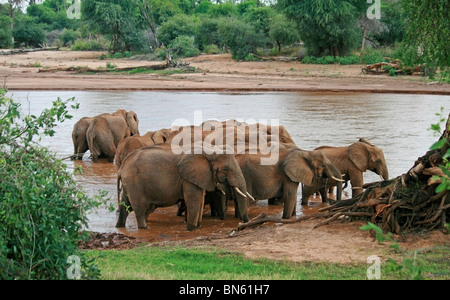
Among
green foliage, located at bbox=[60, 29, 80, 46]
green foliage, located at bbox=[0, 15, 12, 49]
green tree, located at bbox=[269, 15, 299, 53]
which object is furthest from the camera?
green foliage, located at bbox=[60, 29, 80, 46]

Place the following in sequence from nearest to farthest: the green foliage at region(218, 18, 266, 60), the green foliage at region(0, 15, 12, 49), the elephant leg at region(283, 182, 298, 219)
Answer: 1. the elephant leg at region(283, 182, 298, 219)
2. the green foliage at region(218, 18, 266, 60)
3. the green foliage at region(0, 15, 12, 49)

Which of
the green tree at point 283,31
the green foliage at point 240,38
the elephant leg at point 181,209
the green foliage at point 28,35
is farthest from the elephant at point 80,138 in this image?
the green foliage at point 28,35

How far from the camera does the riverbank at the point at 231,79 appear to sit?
34.7 meters

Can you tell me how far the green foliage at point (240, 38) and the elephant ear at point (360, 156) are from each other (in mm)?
35600

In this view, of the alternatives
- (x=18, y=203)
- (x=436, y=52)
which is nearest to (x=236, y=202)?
(x=436, y=52)

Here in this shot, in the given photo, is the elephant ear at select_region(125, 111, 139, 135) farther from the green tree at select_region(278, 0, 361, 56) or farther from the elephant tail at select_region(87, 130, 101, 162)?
the green tree at select_region(278, 0, 361, 56)

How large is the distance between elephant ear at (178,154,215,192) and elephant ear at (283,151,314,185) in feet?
4.33

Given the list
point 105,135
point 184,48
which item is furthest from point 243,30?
point 105,135

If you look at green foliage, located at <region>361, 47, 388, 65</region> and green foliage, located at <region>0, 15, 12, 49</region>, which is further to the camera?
green foliage, located at <region>0, 15, 12, 49</region>

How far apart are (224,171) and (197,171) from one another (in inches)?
15.5

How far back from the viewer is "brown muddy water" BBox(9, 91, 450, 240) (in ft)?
38.2

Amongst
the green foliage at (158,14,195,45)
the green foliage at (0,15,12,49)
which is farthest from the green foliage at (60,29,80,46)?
the green foliage at (158,14,195,45)

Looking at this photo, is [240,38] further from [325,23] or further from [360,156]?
[360,156]

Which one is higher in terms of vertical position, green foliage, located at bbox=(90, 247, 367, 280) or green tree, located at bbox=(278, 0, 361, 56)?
green tree, located at bbox=(278, 0, 361, 56)
